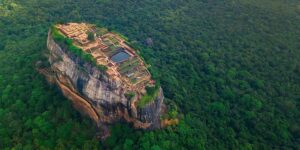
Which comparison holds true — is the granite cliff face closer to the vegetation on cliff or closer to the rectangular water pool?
the vegetation on cliff

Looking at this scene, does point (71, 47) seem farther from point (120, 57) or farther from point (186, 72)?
point (186, 72)

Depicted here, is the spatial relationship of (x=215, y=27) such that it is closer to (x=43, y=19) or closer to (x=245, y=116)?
(x=245, y=116)

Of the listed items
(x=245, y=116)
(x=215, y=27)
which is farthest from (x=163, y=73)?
(x=215, y=27)

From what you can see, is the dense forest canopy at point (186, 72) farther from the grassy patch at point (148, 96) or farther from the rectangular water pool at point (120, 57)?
the rectangular water pool at point (120, 57)

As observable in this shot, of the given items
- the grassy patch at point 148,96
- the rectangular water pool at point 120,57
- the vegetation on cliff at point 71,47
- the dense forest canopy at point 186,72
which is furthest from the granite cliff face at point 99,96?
the rectangular water pool at point 120,57

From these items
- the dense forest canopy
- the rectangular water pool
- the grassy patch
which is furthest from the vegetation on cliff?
the grassy patch

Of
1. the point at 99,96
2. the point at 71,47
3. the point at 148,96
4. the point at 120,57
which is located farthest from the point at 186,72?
the point at 71,47

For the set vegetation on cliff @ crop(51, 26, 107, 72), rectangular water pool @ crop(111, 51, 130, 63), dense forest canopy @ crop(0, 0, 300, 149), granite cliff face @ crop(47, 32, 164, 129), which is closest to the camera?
granite cliff face @ crop(47, 32, 164, 129)
